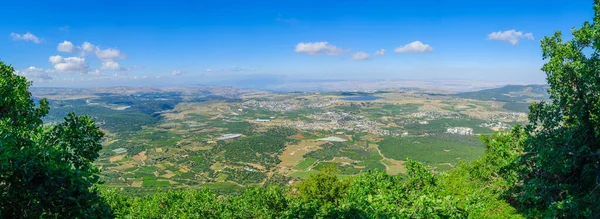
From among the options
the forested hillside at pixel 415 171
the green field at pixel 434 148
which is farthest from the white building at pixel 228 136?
the forested hillside at pixel 415 171

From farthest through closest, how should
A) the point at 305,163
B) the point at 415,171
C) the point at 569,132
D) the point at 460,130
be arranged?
the point at 460,130
the point at 305,163
the point at 415,171
the point at 569,132

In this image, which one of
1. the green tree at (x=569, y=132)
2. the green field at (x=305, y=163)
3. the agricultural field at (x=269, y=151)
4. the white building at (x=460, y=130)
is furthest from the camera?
the white building at (x=460, y=130)

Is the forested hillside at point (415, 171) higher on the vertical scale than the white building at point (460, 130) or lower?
higher

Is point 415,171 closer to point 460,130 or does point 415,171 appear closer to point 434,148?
point 434,148

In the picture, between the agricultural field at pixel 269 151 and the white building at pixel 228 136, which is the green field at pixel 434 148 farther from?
the white building at pixel 228 136

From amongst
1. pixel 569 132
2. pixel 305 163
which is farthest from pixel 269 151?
pixel 569 132
